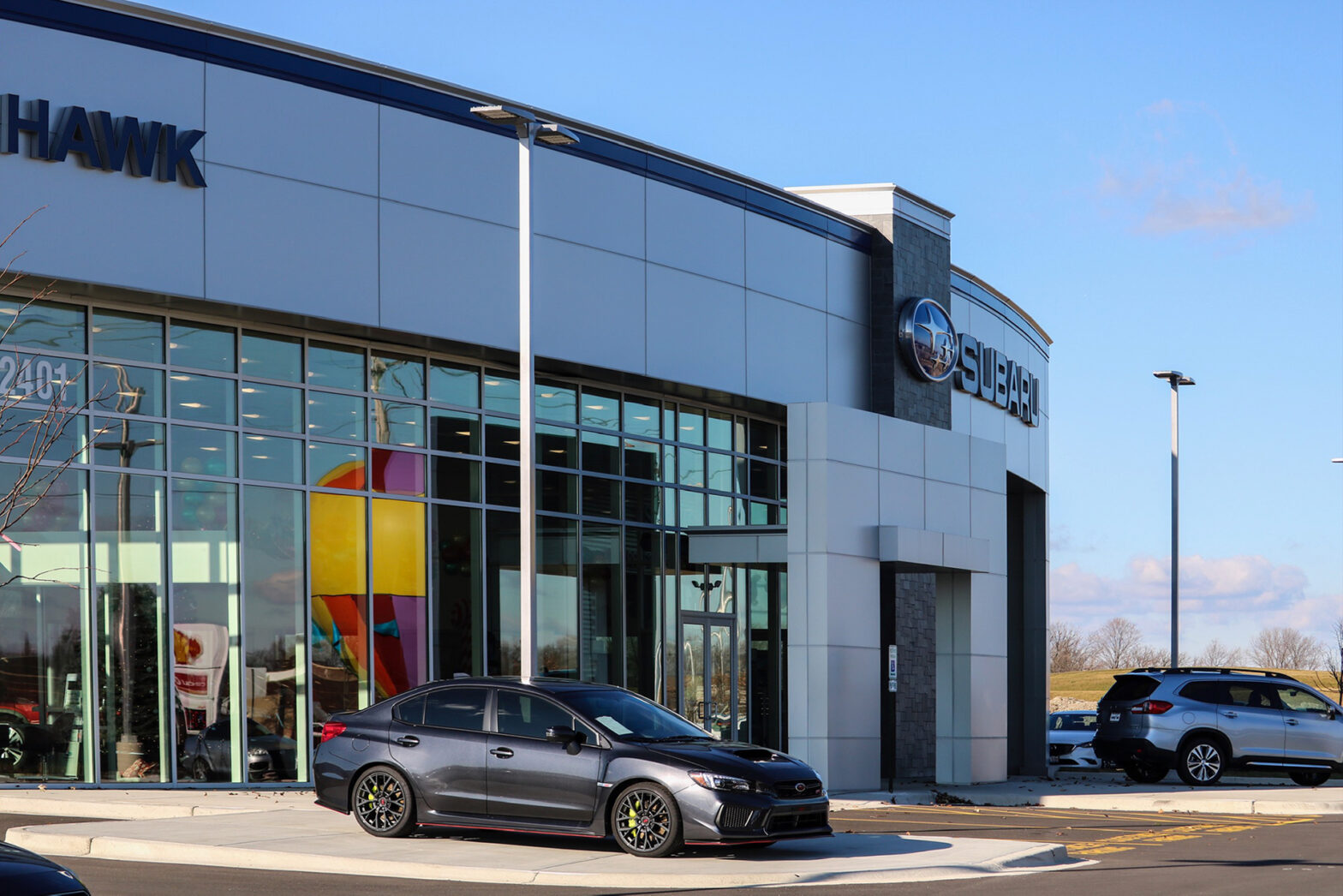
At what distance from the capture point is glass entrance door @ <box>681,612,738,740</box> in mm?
27984

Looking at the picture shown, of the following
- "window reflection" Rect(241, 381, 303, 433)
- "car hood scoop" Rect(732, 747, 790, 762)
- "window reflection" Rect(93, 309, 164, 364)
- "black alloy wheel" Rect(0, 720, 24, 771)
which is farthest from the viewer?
"window reflection" Rect(241, 381, 303, 433)

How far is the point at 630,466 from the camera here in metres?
27.2

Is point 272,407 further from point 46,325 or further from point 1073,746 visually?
point 1073,746

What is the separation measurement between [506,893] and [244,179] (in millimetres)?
11843

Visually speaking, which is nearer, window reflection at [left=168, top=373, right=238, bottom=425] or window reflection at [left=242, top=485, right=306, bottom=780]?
window reflection at [left=168, top=373, right=238, bottom=425]

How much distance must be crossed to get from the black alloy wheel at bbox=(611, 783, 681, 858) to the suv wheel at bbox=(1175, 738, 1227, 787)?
15.3m

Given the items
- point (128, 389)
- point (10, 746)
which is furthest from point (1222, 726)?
point (10, 746)

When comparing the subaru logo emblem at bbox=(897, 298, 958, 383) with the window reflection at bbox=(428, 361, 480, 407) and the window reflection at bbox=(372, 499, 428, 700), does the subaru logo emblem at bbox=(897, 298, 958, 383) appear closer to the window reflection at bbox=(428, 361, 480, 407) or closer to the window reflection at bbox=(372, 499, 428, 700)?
the window reflection at bbox=(428, 361, 480, 407)

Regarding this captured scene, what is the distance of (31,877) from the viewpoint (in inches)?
324

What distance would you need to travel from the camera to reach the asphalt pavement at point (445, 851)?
43.1 ft

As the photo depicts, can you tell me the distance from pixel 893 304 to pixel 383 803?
1776 centimetres

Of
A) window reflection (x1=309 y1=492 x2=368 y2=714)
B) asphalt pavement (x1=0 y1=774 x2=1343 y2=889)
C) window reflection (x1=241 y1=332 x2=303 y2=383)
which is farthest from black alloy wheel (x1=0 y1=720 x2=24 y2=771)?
window reflection (x1=241 y1=332 x2=303 y2=383)

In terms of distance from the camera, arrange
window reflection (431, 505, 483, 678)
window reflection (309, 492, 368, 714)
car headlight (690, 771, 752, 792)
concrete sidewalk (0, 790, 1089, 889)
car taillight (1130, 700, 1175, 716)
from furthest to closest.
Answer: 1. car taillight (1130, 700, 1175, 716)
2. window reflection (431, 505, 483, 678)
3. window reflection (309, 492, 368, 714)
4. car headlight (690, 771, 752, 792)
5. concrete sidewalk (0, 790, 1089, 889)

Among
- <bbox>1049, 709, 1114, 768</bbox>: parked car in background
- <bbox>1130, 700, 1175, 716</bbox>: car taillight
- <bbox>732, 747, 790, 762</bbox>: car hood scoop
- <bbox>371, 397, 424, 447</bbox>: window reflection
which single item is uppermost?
<bbox>371, 397, 424, 447</bbox>: window reflection
